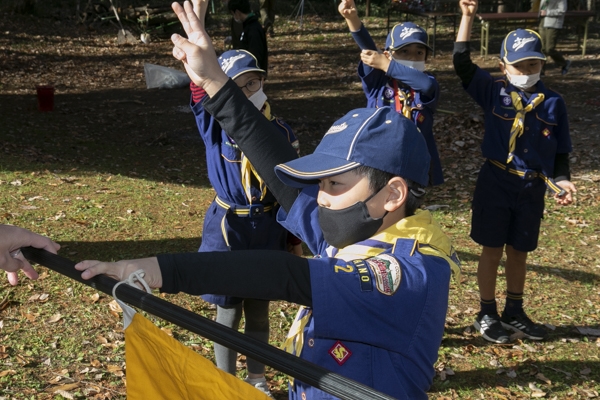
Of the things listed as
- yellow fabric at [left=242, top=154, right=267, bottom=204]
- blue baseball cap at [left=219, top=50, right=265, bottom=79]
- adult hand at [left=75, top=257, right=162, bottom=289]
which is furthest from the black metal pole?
blue baseball cap at [left=219, top=50, right=265, bottom=79]

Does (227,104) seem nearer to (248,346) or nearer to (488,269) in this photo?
(248,346)

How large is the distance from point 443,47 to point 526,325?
55.0 ft

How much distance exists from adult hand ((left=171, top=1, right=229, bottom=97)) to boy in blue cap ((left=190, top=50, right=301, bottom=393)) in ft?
6.03

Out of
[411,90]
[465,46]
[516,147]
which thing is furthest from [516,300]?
[465,46]

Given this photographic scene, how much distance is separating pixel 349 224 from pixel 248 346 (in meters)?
0.66

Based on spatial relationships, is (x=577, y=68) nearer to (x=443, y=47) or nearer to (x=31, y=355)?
(x=443, y=47)

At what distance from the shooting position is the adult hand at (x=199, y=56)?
2303 millimetres

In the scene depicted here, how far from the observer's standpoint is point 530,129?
5.21 metres

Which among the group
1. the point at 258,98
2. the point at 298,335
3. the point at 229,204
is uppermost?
the point at 258,98

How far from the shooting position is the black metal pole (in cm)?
152

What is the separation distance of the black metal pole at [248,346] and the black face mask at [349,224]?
63 centimetres

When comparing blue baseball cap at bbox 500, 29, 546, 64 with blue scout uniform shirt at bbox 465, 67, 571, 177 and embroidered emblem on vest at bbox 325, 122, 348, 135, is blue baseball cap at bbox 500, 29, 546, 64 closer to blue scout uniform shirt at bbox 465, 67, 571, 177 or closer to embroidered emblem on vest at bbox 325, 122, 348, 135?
blue scout uniform shirt at bbox 465, 67, 571, 177

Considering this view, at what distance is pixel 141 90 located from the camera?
1600 cm

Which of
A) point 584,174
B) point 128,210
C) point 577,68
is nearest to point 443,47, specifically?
point 577,68
